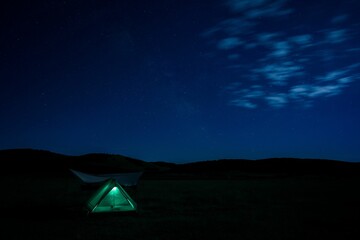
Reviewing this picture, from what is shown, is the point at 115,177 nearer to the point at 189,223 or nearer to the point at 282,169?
the point at 189,223

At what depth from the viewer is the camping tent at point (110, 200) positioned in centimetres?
1524

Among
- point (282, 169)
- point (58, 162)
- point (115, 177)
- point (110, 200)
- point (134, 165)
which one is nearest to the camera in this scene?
point (110, 200)

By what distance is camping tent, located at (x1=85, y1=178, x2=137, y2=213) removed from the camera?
50.0 feet

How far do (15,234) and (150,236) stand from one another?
→ 4853mm

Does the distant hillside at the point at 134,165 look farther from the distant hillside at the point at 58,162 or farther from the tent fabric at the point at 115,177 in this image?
the tent fabric at the point at 115,177

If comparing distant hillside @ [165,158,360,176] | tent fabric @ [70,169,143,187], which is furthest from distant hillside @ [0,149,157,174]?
tent fabric @ [70,169,143,187]

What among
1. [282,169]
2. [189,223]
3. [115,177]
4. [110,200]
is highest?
[115,177]

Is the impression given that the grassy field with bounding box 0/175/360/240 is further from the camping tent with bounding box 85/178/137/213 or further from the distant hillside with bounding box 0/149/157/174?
the distant hillside with bounding box 0/149/157/174

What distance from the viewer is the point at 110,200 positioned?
15500 millimetres

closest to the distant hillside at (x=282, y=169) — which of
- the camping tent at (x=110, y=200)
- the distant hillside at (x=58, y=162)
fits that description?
Answer: the distant hillside at (x=58, y=162)

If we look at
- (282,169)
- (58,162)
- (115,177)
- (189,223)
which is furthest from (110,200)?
(58,162)

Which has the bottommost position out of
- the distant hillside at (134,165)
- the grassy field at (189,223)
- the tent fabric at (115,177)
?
the grassy field at (189,223)

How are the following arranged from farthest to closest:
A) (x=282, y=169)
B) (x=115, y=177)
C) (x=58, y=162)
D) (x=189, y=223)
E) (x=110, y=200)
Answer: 1. (x=58, y=162)
2. (x=282, y=169)
3. (x=115, y=177)
4. (x=110, y=200)
5. (x=189, y=223)

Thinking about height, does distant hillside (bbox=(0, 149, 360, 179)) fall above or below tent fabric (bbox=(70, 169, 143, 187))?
above
